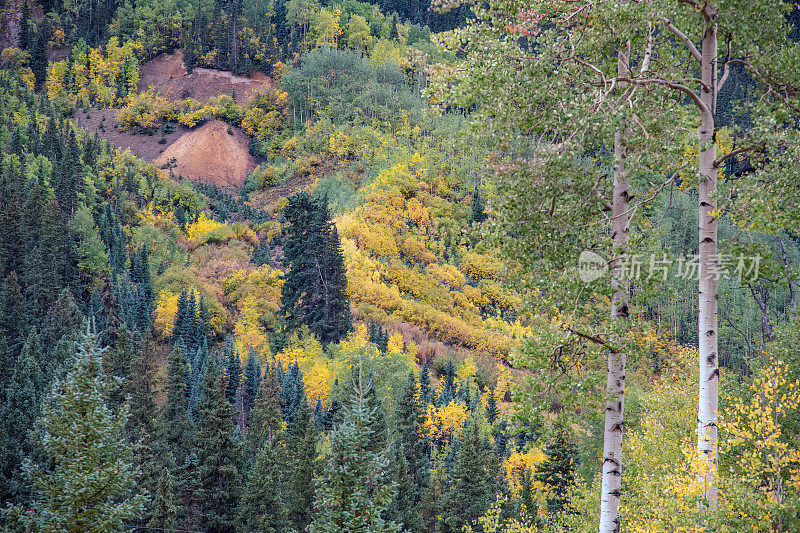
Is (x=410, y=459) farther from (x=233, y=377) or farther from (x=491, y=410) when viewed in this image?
(x=233, y=377)

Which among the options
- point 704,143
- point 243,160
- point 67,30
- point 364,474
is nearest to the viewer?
point 704,143

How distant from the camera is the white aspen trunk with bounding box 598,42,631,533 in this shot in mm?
7707

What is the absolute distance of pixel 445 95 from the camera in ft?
27.4

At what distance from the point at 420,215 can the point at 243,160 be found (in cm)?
3389

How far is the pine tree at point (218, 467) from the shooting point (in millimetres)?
29234

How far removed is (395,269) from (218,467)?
118 ft

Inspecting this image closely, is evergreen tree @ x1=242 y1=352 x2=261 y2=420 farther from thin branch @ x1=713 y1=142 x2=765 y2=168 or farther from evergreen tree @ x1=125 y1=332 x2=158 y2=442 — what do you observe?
thin branch @ x1=713 y1=142 x2=765 y2=168

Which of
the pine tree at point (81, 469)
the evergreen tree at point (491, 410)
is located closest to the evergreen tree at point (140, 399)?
the pine tree at point (81, 469)

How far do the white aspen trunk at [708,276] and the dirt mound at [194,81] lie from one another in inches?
3924

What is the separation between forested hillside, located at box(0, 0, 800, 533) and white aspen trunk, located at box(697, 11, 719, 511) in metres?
0.04

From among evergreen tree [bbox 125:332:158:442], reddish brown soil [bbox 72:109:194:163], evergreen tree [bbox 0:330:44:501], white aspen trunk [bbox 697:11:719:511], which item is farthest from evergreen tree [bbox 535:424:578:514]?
reddish brown soil [bbox 72:109:194:163]

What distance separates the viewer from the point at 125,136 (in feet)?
303

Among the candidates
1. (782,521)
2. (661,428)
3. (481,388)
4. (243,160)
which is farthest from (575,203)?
(243,160)

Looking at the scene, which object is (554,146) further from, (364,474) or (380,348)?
(380,348)
